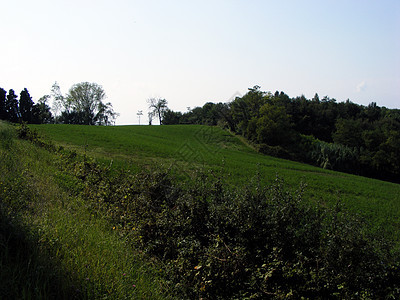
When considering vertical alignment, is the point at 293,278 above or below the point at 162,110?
below

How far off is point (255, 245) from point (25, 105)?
176 ft

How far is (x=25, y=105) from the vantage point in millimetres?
47719

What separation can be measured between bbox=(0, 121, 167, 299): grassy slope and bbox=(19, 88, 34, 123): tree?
4852 cm

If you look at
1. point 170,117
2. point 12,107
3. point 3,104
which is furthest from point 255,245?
point 170,117

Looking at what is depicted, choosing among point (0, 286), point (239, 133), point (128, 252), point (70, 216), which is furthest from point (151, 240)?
point (239, 133)

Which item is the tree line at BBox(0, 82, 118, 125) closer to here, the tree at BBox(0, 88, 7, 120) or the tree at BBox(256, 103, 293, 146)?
the tree at BBox(0, 88, 7, 120)

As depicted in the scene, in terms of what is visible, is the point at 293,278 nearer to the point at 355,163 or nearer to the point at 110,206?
the point at 110,206

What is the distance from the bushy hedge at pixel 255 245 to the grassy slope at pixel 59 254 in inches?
28.5

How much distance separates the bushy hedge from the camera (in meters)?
4.21

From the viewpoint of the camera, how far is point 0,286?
2789 millimetres

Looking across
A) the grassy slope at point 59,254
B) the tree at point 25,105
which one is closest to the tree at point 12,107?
the tree at point 25,105

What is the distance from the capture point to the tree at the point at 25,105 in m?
47.0

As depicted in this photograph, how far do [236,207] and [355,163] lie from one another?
39604mm

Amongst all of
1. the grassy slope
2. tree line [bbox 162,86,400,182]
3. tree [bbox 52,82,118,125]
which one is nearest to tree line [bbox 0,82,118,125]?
tree [bbox 52,82,118,125]
